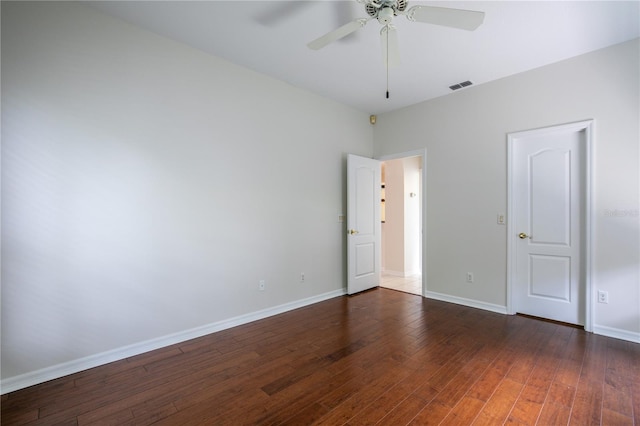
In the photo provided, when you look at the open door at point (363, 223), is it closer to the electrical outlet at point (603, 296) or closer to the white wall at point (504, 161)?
the white wall at point (504, 161)

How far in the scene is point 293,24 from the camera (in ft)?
8.46

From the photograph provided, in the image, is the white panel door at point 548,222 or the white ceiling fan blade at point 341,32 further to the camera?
the white panel door at point 548,222

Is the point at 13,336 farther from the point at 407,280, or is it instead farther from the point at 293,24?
the point at 407,280

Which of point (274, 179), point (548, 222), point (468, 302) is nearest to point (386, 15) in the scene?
point (274, 179)

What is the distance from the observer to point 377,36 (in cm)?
272

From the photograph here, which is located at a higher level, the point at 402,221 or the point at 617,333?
the point at 402,221

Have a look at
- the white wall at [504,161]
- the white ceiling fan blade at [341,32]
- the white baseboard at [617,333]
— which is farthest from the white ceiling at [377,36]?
the white baseboard at [617,333]

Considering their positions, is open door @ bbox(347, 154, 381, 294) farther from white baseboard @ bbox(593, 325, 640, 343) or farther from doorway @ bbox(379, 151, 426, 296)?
white baseboard @ bbox(593, 325, 640, 343)

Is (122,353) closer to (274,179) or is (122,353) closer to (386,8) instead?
(274,179)

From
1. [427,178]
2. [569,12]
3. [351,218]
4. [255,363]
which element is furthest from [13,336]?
[569,12]

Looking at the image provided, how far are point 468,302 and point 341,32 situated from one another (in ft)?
11.7

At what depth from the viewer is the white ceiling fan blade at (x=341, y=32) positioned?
2.06 m

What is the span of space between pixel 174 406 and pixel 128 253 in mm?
1325

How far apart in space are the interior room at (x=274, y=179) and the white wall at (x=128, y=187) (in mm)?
15
